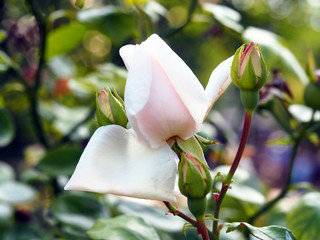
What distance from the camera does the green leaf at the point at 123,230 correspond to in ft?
1.47

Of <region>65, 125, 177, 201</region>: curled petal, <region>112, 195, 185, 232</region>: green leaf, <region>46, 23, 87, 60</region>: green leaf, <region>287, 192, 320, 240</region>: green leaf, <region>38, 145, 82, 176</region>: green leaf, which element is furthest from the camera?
<region>46, 23, 87, 60</region>: green leaf

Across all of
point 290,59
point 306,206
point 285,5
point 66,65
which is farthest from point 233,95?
point 306,206

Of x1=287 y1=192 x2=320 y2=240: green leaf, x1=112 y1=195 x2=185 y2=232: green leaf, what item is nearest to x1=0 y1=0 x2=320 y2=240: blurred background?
x1=112 y1=195 x2=185 y2=232: green leaf

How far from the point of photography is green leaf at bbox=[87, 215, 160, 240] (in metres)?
0.45

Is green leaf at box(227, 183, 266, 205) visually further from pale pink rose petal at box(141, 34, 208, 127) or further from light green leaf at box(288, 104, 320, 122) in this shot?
pale pink rose petal at box(141, 34, 208, 127)

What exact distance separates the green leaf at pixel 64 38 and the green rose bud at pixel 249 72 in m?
0.56

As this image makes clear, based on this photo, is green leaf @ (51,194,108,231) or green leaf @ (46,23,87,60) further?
green leaf @ (46,23,87,60)

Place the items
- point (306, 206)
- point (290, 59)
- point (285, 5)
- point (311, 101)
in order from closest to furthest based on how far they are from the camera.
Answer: point (306, 206) → point (311, 101) → point (290, 59) → point (285, 5)

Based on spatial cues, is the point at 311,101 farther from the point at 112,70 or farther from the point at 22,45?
the point at 22,45

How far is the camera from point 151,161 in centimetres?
36

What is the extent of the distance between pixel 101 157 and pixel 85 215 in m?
0.35

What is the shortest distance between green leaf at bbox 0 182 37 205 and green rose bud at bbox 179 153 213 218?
1.80 ft

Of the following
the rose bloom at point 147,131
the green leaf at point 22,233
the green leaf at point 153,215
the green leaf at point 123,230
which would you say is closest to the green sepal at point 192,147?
the rose bloom at point 147,131

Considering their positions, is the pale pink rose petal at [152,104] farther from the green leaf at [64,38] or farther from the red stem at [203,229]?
the green leaf at [64,38]
